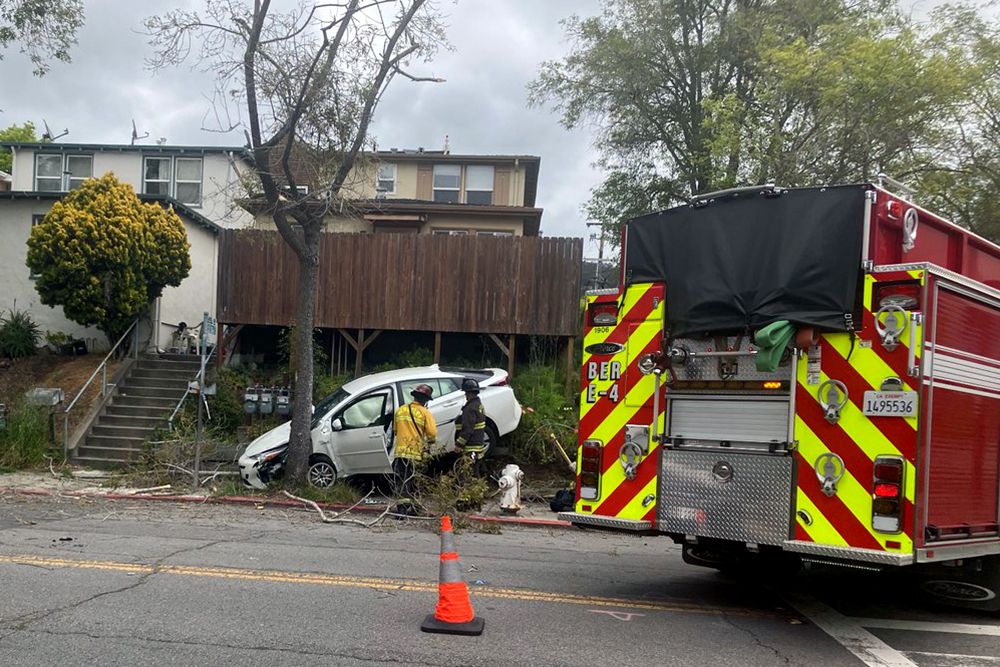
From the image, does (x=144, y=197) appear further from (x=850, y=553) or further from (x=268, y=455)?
(x=850, y=553)

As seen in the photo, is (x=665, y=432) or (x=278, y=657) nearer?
(x=278, y=657)

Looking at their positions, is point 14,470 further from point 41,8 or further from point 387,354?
point 41,8

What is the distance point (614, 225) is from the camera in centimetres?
2323

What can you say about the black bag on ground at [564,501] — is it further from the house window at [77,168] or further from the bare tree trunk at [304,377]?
the house window at [77,168]

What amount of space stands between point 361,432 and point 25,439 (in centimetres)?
672

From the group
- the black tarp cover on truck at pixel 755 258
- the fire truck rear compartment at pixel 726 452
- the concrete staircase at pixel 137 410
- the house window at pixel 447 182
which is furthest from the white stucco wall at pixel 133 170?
the fire truck rear compartment at pixel 726 452

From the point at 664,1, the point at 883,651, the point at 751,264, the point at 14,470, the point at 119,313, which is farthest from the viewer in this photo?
the point at 664,1

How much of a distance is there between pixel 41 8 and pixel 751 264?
15.3 meters

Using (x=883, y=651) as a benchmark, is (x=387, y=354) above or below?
above

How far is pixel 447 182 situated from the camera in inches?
1065

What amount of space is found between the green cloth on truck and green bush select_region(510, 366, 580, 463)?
318 inches

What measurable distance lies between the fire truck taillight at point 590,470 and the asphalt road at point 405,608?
0.85m

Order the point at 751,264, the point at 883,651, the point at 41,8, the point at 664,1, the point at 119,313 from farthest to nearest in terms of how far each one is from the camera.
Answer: the point at 664,1 < the point at 119,313 < the point at 41,8 < the point at 751,264 < the point at 883,651

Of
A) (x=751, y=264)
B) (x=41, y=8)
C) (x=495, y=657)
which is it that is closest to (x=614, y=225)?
(x=41, y=8)
